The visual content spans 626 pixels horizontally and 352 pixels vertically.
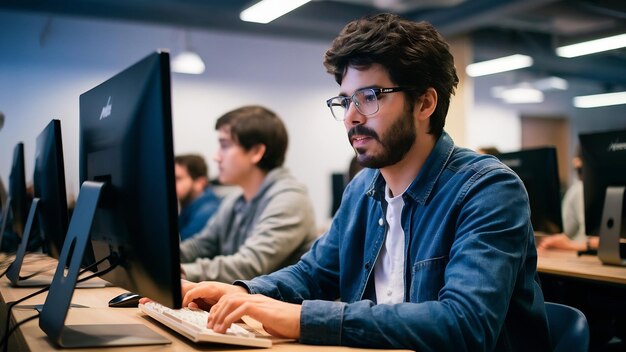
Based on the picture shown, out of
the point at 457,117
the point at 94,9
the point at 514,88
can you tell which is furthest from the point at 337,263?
the point at 514,88

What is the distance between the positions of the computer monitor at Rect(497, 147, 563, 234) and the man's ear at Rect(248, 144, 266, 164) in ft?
3.94

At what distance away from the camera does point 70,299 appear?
0.99 metres

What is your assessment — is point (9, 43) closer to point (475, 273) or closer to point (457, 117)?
point (457, 117)

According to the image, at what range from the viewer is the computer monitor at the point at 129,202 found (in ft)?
2.93

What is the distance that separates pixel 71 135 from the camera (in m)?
1.33

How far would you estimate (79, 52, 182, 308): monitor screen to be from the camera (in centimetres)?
89

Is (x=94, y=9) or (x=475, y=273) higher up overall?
(x=94, y=9)

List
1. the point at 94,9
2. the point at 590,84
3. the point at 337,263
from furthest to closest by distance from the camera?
1. the point at 590,84
2. the point at 94,9
3. the point at 337,263

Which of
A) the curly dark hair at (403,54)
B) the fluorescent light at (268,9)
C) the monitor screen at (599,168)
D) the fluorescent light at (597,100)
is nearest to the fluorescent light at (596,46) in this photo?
the fluorescent light at (268,9)

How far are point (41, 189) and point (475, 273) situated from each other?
46.3 inches

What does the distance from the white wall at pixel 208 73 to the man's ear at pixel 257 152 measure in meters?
3.22

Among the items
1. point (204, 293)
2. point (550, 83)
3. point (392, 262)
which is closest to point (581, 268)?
point (392, 262)

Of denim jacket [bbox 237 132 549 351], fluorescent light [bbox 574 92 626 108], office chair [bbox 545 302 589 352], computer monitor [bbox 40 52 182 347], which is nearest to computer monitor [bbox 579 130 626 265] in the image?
office chair [bbox 545 302 589 352]

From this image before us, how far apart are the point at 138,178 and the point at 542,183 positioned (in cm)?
224
